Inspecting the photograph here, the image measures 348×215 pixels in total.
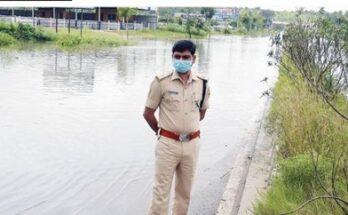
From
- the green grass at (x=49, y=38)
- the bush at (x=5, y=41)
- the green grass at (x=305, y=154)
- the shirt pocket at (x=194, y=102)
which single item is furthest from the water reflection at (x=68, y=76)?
the green grass at (x=49, y=38)

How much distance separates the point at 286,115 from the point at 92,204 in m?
2.34

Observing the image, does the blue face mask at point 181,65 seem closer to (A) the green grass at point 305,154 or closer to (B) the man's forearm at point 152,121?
(B) the man's forearm at point 152,121

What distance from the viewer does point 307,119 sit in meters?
5.62

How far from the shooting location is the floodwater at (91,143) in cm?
561

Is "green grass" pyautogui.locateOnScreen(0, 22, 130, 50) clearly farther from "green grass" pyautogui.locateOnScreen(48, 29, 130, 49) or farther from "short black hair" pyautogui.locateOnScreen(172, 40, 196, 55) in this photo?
"short black hair" pyautogui.locateOnScreen(172, 40, 196, 55)

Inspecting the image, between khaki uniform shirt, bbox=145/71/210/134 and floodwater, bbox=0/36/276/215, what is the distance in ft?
5.22

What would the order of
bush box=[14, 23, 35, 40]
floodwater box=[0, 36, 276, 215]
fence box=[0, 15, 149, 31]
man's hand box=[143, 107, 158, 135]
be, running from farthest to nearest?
fence box=[0, 15, 149, 31], bush box=[14, 23, 35, 40], floodwater box=[0, 36, 276, 215], man's hand box=[143, 107, 158, 135]

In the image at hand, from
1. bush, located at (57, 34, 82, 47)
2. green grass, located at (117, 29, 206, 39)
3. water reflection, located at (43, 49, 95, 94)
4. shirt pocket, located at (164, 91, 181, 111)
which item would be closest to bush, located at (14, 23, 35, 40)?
bush, located at (57, 34, 82, 47)

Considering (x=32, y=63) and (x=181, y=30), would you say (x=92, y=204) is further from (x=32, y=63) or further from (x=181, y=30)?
(x=181, y=30)

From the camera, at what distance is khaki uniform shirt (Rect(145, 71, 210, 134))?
395 cm

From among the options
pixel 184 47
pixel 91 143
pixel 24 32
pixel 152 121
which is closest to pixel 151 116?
pixel 152 121

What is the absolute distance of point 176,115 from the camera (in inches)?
156

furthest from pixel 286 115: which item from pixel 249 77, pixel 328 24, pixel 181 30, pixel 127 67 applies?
pixel 181 30

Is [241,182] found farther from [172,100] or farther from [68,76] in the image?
[68,76]
